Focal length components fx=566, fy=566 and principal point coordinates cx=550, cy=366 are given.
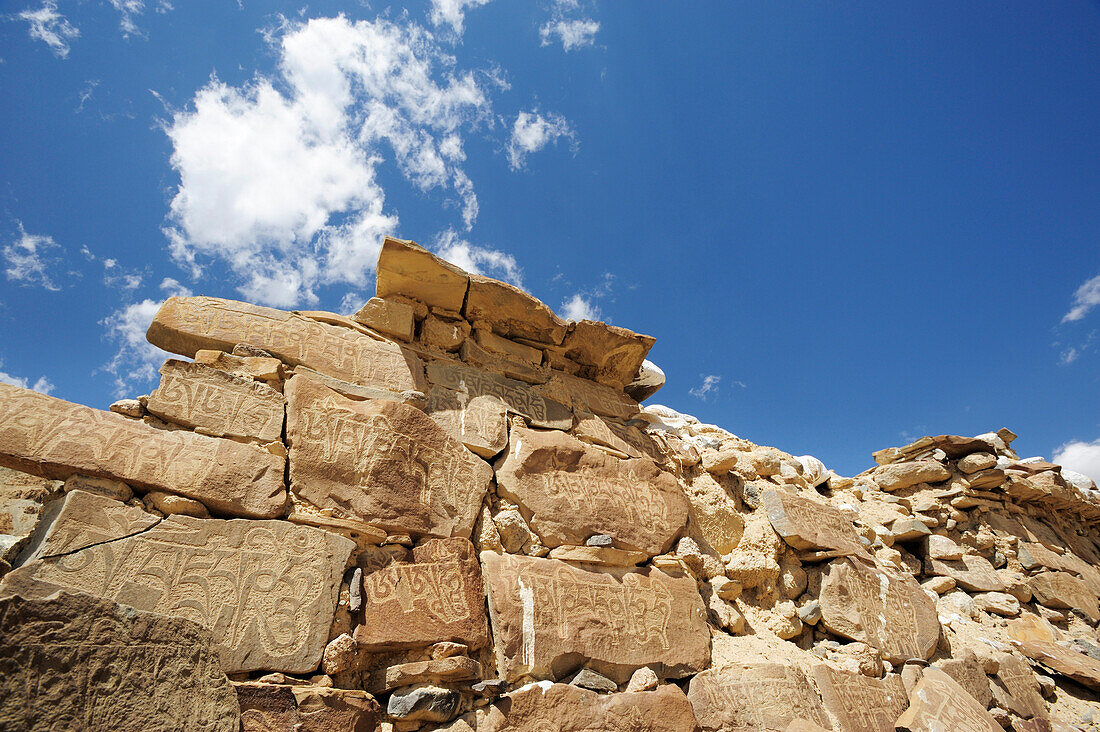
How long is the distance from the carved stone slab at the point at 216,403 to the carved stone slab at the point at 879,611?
3.95 meters

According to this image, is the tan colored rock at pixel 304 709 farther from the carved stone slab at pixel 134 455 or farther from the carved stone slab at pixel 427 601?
the carved stone slab at pixel 134 455

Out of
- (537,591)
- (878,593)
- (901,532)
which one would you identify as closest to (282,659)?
(537,591)

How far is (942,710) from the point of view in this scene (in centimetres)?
368

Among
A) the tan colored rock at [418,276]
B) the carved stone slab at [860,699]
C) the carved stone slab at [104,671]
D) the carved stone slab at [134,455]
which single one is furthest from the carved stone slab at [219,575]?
the carved stone slab at [860,699]

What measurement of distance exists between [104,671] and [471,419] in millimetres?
2305

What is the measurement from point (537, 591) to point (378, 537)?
937mm

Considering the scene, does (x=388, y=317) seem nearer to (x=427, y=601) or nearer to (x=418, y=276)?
Result: (x=418, y=276)

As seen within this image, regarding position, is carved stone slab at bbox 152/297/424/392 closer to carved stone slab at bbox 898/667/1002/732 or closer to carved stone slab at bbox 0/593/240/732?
carved stone slab at bbox 0/593/240/732

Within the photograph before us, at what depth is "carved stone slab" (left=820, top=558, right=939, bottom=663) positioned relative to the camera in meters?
4.11

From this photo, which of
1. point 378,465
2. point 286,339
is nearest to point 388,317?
point 286,339

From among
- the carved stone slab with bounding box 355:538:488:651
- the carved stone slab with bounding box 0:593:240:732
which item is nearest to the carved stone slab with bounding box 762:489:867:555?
the carved stone slab with bounding box 355:538:488:651

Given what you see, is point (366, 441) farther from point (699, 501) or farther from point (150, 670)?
point (699, 501)

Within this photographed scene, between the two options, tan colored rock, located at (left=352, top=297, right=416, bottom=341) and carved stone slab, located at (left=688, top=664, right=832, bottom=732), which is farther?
tan colored rock, located at (left=352, top=297, right=416, bottom=341)

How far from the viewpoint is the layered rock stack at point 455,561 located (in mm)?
2188
